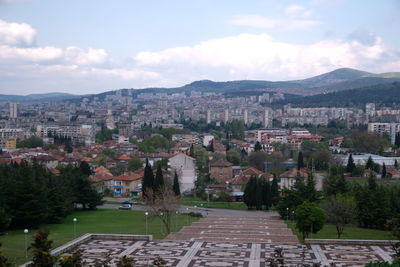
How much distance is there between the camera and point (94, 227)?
2444 centimetres

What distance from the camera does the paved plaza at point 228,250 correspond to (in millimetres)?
17438

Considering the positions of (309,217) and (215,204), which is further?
(215,204)

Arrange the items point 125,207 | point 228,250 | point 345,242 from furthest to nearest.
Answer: point 125,207 < point 345,242 < point 228,250

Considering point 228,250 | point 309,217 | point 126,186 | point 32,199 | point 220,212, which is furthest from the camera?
point 126,186

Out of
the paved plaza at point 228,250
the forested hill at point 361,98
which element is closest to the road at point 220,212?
the paved plaza at point 228,250

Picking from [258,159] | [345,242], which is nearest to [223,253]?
[345,242]

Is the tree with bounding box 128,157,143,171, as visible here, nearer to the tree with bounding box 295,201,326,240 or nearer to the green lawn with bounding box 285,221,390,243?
the green lawn with bounding box 285,221,390,243

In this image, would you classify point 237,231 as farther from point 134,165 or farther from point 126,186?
point 134,165

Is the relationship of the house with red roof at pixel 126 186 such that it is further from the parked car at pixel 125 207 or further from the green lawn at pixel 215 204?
the parked car at pixel 125 207

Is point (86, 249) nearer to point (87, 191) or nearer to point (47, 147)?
point (87, 191)

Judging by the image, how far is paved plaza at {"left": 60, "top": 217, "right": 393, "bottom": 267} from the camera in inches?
687

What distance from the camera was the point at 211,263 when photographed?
56.4ft

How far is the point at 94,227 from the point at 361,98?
149 meters

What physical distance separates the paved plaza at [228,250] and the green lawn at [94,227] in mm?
1456
